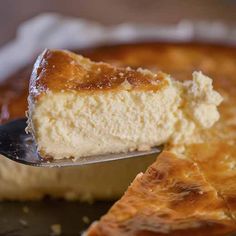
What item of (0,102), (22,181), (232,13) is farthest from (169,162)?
(232,13)

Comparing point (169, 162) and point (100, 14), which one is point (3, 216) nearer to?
point (169, 162)

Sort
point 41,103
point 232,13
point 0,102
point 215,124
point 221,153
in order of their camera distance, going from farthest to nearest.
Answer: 1. point 232,13
2. point 0,102
3. point 215,124
4. point 221,153
5. point 41,103

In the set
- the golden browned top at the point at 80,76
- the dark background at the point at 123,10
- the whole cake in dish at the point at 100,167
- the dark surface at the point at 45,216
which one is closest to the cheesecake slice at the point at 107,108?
the golden browned top at the point at 80,76

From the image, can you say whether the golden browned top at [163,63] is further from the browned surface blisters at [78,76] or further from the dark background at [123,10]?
the dark background at [123,10]

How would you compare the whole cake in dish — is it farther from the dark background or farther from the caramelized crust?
the dark background

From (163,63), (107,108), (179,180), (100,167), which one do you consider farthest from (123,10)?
(179,180)

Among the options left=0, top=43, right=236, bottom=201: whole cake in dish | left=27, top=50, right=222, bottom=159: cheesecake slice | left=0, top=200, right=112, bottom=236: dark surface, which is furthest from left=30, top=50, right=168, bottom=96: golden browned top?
left=0, top=200, right=112, bottom=236: dark surface
